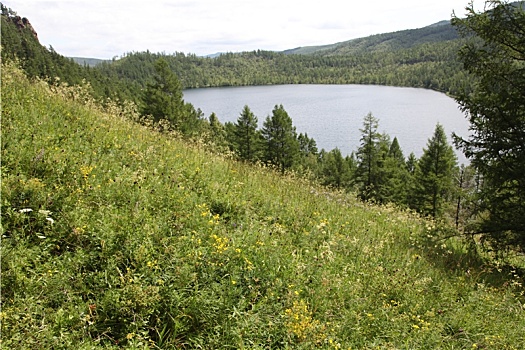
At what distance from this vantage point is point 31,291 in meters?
2.90

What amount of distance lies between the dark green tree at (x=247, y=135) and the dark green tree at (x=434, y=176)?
17480 mm

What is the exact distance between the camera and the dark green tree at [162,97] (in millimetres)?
33406

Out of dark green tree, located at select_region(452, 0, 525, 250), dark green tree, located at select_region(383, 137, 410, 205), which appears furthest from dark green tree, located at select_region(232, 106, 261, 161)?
dark green tree, located at select_region(452, 0, 525, 250)

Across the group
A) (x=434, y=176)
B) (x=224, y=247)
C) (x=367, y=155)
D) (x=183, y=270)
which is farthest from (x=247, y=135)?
(x=183, y=270)

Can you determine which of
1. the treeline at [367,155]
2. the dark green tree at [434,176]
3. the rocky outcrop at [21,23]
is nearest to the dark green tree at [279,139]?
the treeline at [367,155]

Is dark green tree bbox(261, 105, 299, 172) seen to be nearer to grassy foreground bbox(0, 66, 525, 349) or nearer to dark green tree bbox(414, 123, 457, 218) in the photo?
dark green tree bbox(414, 123, 457, 218)

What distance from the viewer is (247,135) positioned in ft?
129

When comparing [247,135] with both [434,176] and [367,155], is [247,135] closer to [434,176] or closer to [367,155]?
[367,155]

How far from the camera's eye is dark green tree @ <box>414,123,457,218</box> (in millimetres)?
30359

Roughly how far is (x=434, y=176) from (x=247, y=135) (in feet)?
65.9

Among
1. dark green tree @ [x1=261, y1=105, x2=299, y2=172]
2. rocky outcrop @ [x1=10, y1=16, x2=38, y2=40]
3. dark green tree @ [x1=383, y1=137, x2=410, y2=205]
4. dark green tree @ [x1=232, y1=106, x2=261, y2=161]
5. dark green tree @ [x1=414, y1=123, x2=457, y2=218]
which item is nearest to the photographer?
dark green tree @ [x1=414, y1=123, x2=457, y2=218]

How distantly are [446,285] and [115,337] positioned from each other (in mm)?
4382

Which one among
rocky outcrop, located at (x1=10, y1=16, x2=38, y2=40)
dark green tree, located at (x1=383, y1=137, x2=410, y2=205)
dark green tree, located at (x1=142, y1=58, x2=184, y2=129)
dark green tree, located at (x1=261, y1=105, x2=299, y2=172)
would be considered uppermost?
rocky outcrop, located at (x1=10, y1=16, x2=38, y2=40)

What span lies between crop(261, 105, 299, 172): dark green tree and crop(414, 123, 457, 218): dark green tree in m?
13.6
